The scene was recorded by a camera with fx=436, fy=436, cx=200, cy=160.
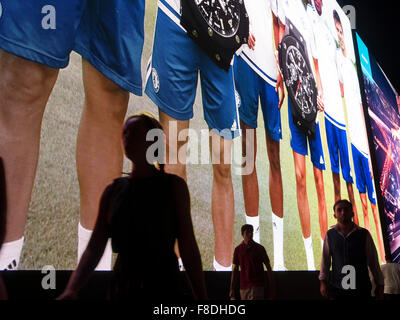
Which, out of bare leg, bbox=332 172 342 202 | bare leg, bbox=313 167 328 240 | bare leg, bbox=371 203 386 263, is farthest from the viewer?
bare leg, bbox=371 203 386 263

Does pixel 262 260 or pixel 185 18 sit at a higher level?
pixel 185 18

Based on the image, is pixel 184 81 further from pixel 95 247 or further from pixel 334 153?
pixel 334 153

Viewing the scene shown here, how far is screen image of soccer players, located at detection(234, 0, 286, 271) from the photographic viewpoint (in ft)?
11.0

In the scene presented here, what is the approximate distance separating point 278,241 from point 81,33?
7.32 ft

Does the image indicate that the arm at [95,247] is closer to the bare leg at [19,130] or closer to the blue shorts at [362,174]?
the bare leg at [19,130]

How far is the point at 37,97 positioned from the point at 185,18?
126 cm

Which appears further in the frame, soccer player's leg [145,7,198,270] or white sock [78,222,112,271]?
soccer player's leg [145,7,198,270]

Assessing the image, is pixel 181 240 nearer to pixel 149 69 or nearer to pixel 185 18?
pixel 149 69

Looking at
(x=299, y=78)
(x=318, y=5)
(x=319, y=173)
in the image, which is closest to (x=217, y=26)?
(x=299, y=78)

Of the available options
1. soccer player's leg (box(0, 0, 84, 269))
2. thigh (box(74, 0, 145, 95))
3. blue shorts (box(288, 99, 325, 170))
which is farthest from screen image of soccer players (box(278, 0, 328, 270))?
soccer player's leg (box(0, 0, 84, 269))

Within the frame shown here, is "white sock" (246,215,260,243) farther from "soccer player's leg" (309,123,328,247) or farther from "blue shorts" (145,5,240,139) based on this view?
"soccer player's leg" (309,123,328,247)

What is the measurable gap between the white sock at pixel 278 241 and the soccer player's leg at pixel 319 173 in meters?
0.96

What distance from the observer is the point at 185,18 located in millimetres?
2811

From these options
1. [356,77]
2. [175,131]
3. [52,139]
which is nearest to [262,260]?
[175,131]
